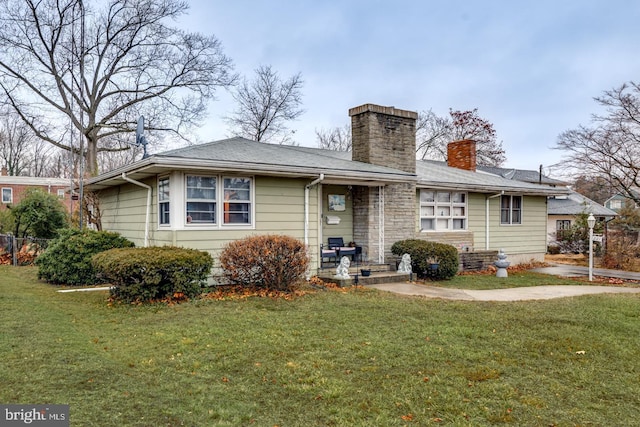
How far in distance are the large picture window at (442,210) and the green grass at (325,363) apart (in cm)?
618

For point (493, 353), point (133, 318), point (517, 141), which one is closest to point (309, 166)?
point (133, 318)

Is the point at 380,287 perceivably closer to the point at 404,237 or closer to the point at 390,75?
the point at 404,237

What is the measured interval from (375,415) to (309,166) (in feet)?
24.1

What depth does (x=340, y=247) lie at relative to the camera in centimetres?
1203

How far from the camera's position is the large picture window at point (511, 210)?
51.9ft

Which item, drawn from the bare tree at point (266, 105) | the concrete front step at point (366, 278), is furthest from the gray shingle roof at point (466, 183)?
the bare tree at point (266, 105)

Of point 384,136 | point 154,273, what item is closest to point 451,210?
point 384,136

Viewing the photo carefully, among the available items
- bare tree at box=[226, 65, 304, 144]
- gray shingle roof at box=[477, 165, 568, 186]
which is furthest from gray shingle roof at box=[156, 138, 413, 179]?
gray shingle roof at box=[477, 165, 568, 186]

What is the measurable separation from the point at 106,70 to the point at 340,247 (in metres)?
19.1

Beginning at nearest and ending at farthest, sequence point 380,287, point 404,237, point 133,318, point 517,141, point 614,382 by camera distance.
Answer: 1. point 614,382
2. point 133,318
3. point 380,287
4. point 404,237
5. point 517,141

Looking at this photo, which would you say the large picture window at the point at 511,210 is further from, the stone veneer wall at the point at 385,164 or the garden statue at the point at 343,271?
the garden statue at the point at 343,271

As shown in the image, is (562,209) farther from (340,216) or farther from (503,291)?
(340,216)

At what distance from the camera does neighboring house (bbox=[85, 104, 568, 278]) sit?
9562 millimetres

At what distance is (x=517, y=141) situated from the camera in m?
37.8
